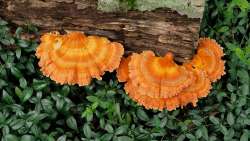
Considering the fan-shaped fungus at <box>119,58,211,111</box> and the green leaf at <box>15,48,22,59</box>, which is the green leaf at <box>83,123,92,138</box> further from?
the green leaf at <box>15,48,22,59</box>

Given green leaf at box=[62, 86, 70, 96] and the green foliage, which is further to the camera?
green leaf at box=[62, 86, 70, 96]

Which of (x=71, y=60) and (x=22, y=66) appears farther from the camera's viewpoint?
(x=22, y=66)

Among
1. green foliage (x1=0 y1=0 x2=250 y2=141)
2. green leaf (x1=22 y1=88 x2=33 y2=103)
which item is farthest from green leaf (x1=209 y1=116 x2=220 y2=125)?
green leaf (x1=22 y1=88 x2=33 y2=103)

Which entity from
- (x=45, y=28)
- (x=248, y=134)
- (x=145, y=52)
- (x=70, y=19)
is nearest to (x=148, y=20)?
(x=145, y=52)

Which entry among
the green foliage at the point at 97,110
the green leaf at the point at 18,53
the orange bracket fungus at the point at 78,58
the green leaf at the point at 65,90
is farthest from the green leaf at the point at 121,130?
the green leaf at the point at 18,53

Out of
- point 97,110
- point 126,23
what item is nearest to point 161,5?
point 126,23

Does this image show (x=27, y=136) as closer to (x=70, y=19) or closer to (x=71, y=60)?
(x=71, y=60)

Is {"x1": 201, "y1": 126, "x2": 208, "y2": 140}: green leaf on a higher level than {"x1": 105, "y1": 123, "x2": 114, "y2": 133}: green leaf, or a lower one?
lower
